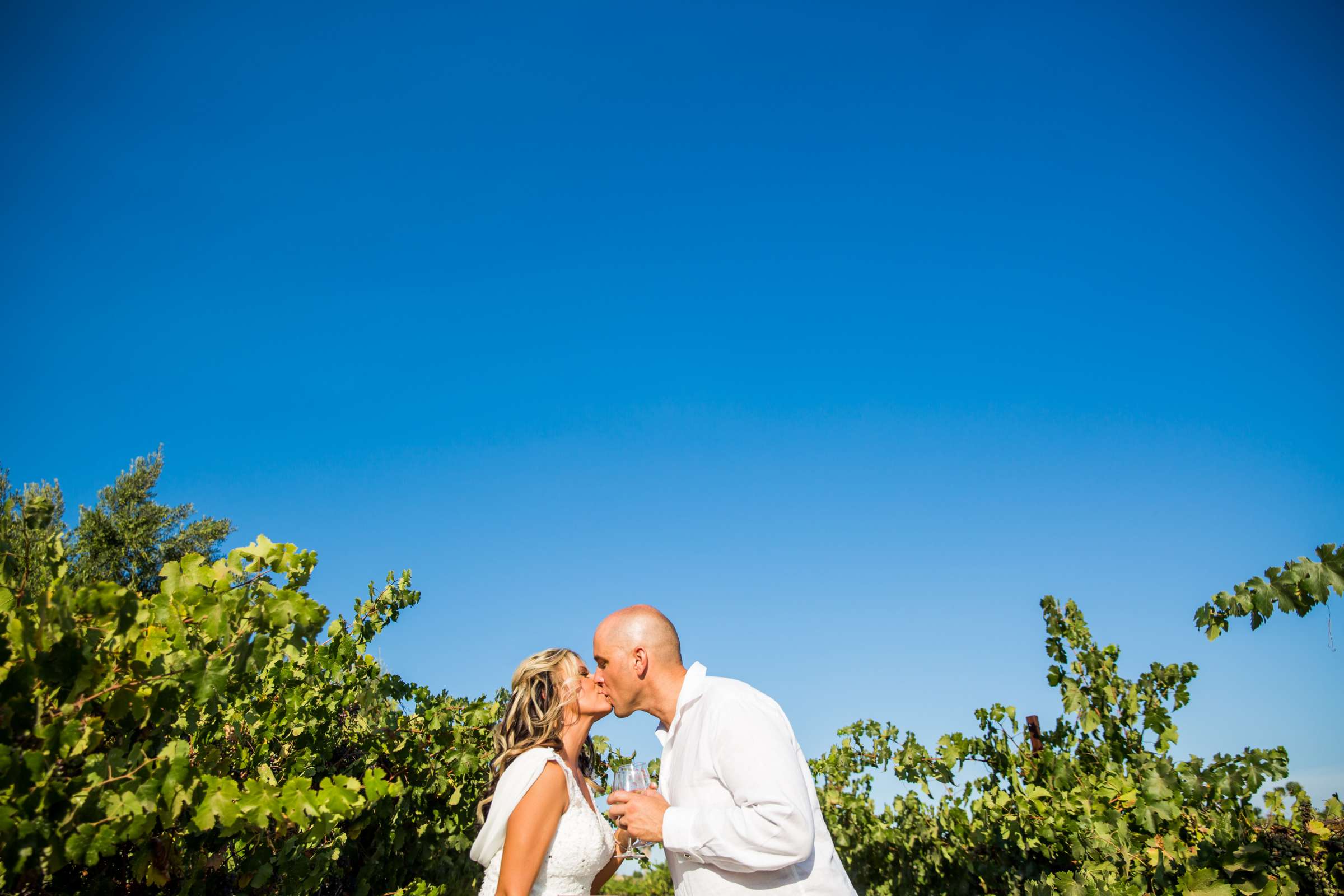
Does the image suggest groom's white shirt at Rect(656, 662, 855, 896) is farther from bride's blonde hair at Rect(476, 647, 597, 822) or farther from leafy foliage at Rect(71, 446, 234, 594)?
leafy foliage at Rect(71, 446, 234, 594)

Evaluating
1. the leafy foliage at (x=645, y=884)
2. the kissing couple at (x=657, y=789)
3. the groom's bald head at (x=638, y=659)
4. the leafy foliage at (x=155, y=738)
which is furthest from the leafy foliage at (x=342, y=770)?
the leafy foliage at (x=645, y=884)

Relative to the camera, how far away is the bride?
3381mm

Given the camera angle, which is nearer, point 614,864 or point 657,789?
point 657,789

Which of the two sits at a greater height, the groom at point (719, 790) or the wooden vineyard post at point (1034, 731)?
the wooden vineyard post at point (1034, 731)

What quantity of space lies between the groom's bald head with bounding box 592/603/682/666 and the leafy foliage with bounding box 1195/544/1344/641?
2.57m

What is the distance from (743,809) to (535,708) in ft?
5.35

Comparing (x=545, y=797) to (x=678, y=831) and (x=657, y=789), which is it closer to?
(x=657, y=789)

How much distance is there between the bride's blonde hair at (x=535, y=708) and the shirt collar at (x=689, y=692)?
79cm

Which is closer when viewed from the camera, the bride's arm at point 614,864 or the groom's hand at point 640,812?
the groom's hand at point 640,812

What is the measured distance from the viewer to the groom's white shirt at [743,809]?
2678 mm

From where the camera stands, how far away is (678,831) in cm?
285

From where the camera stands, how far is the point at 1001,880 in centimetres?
557

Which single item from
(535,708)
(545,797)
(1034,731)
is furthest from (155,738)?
(1034,731)

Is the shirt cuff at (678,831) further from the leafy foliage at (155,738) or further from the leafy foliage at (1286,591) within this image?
the leafy foliage at (1286,591)
